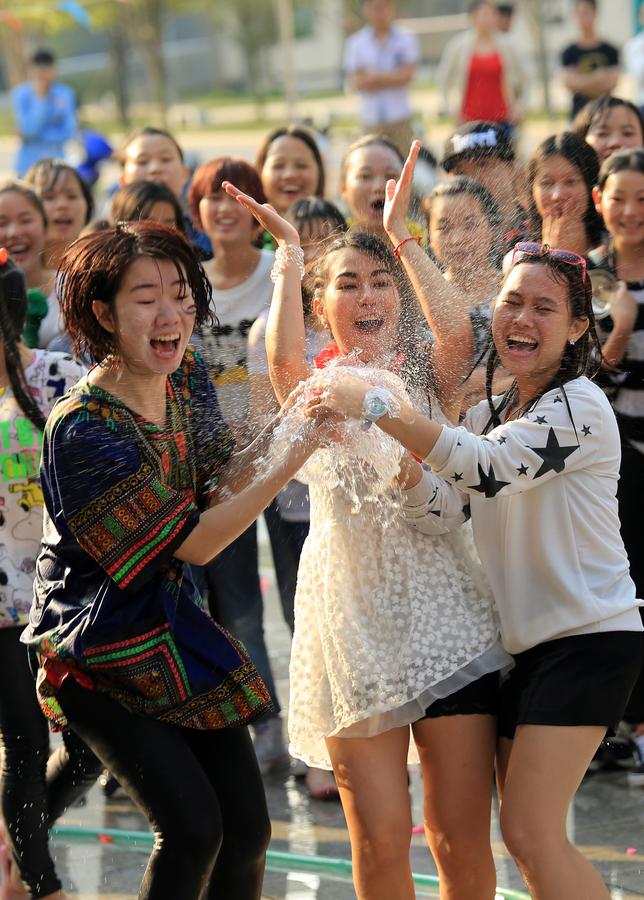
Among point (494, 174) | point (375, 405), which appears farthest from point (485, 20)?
point (375, 405)

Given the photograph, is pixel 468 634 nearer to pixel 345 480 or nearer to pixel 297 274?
pixel 345 480

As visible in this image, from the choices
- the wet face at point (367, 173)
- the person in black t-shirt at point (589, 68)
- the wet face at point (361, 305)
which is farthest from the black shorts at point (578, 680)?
the person in black t-shirt at point (589, 68)

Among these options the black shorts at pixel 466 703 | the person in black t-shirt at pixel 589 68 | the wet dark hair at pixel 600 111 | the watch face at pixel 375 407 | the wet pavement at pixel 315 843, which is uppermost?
the person in black t-shirt at pixel 589 68

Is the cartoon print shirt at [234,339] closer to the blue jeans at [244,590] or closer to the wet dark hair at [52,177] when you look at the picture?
the blue jeans at [244,590]

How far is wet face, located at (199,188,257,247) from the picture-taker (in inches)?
200

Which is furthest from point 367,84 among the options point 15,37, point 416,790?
point 15,37

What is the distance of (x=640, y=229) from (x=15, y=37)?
2397 centimetres

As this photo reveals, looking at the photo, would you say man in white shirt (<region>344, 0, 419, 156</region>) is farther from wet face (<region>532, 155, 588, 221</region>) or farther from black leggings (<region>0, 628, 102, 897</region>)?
black leggings (<region>0, 628, 102, 897</region>)

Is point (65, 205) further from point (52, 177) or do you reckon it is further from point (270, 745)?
point (270, 745)

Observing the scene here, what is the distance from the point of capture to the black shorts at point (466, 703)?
10.3 ft

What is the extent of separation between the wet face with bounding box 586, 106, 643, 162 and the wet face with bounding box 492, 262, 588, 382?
2.66m

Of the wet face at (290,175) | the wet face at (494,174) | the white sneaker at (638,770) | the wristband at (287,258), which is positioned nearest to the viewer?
the wristband at (287,258)

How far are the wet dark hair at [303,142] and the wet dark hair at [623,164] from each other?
1.53 m

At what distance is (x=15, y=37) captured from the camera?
26.4m
